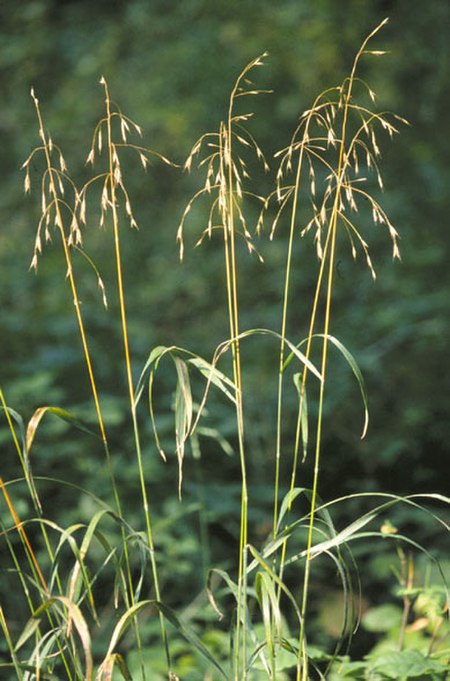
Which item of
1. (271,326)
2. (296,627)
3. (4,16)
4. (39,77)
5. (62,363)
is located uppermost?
(4,16)

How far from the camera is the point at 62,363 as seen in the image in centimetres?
326

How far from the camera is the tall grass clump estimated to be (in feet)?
4.38

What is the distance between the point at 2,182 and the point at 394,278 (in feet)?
7.04

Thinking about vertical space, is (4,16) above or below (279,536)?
above

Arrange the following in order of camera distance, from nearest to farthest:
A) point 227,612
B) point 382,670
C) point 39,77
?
1. point 382,670
2. point 227,612
3. point 39,77

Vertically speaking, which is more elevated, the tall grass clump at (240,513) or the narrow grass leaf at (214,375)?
the narrow grass leaf at (214,375)

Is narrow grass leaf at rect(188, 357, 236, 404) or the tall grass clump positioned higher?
narrow grass leaf at rect(188, 357, 236, 404)

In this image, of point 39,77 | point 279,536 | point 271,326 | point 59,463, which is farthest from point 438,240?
point 279,536

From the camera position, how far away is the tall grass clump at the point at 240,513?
52.5 inches

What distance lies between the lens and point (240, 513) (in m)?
2.92

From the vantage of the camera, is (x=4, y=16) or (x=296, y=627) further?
(x=4, y=16)

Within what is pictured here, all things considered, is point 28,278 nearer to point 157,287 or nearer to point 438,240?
point 157,287

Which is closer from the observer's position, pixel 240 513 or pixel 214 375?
pixel 214 375

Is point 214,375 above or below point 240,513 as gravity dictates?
above
